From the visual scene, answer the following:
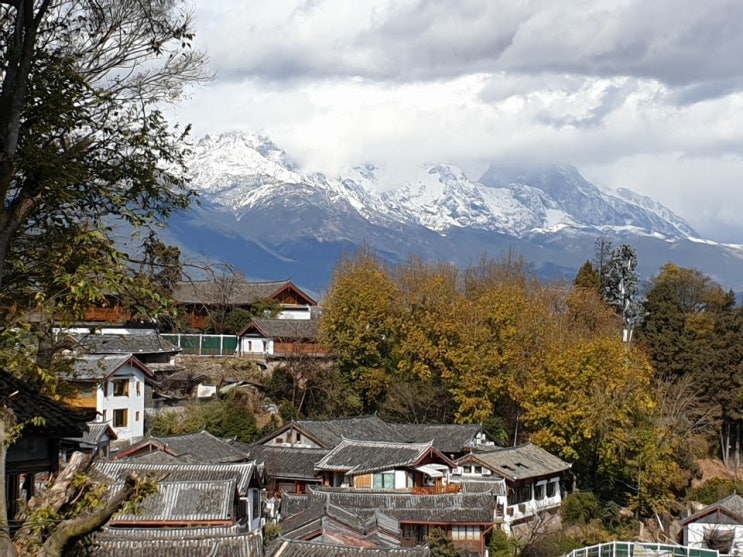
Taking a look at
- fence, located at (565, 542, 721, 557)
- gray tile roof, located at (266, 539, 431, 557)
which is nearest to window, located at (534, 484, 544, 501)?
fence, located at (565, 542, 721, 557)

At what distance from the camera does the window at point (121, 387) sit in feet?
126

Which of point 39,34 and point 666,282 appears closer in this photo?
point 39,34

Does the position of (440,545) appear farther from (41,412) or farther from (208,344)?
(208,344)

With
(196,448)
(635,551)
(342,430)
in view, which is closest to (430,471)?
(342,430)

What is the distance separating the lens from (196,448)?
35.7 m

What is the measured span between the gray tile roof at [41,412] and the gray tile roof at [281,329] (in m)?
37.3

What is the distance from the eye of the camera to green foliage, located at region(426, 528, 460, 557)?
31109mm

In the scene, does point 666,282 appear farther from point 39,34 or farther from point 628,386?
point 39,34

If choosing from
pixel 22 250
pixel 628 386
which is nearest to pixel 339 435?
pixel 628 386

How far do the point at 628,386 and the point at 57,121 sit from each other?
32.9 m

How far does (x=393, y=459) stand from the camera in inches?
1462

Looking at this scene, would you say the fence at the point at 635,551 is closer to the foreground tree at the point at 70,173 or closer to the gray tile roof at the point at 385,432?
the gray tile roof at the point at 385,432

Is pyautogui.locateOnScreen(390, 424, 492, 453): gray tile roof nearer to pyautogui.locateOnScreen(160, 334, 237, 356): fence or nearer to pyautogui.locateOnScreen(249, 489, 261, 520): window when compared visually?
pyautogui.locateOnScreen(249, 489, 261, 520): window

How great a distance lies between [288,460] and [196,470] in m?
9.88
